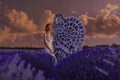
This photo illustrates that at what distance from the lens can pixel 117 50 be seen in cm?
543

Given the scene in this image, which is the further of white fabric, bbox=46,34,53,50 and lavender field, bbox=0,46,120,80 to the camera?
white fabric, bbox=46,34,53,50

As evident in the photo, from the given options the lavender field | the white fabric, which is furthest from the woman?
the lavender field

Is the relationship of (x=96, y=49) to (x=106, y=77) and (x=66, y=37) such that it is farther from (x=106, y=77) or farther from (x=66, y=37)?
(x=66, y=37)

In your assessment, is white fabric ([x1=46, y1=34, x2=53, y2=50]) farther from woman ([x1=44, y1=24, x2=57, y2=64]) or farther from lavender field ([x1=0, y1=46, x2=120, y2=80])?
lavender field ([x1=0, y1=46, x2=120, y2=80])

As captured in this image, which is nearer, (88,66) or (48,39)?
(88,66)

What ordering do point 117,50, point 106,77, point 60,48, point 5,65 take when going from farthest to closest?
point 60,48 < point 117,50 < point 106,77 < point 5,65

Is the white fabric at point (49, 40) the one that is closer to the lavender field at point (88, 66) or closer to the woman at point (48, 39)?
the woman at point (48, 39)

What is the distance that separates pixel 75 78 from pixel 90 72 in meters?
0.21

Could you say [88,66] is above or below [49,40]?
below

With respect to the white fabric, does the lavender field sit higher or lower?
lower

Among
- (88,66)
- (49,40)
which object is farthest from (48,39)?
(88,66)

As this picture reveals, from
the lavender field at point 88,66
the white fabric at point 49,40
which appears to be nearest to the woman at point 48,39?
the white fabric at point 49,40

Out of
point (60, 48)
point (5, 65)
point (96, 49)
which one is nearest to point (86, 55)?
point (96, 49)

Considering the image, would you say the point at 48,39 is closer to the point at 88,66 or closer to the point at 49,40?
the point at 49,40
